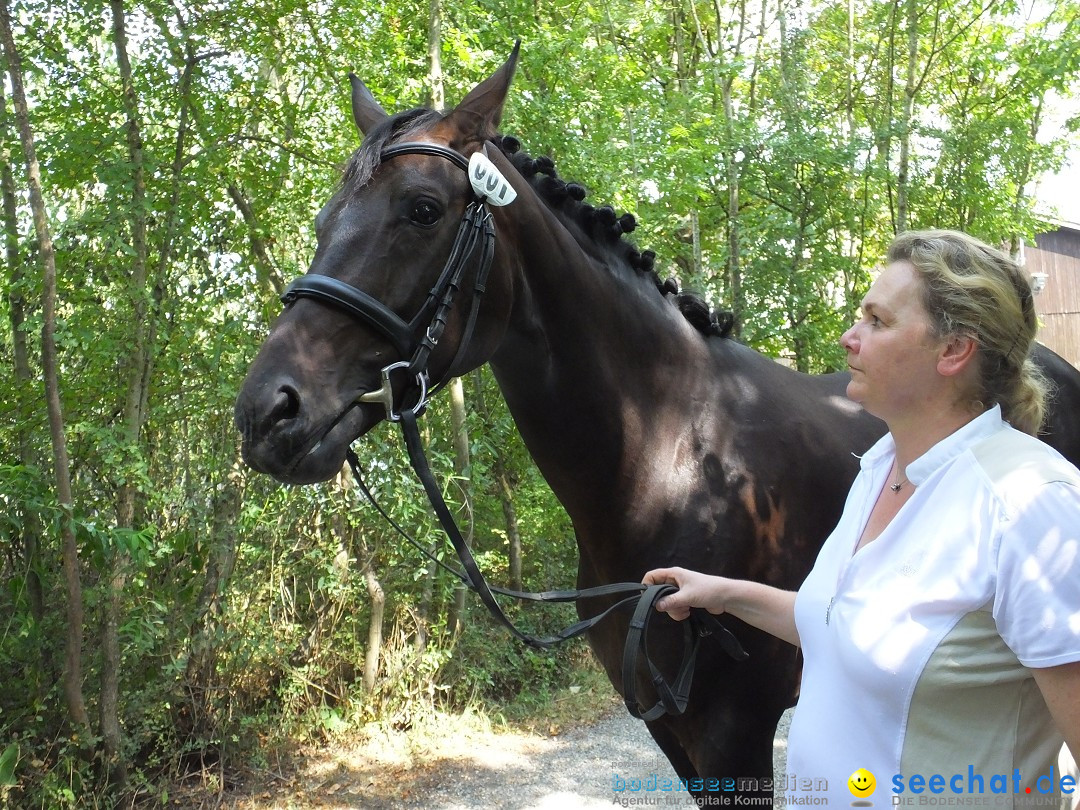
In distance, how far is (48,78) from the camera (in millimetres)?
4125

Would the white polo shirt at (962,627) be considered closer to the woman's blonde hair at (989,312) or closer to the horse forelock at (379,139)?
the woman's blonde hair at (989,312)

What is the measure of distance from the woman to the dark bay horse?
0.84m

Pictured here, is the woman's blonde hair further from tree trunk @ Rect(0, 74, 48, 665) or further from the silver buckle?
tree trunk @ Rect(0, 74, 48, 665)

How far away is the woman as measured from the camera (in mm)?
1249

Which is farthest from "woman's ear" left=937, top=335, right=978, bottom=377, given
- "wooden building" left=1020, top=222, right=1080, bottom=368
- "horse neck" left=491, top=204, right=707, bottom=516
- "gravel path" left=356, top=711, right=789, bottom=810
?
"wooden building" left=1020, top=222, right=1080, bottom=368

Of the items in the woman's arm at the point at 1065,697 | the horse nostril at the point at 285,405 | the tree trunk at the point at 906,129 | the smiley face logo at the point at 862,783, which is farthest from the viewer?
the tree trunk at the point at 906,129

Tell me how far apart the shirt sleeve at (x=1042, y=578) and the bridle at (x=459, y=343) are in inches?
36.9

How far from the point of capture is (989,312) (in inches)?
57.2

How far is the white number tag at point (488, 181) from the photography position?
2.21m

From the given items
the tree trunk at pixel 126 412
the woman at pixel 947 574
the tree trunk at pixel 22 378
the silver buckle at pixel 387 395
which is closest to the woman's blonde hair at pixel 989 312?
the woman at pixel 947 574

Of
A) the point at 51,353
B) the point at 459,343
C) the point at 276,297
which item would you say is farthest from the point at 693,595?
the point at 276,297

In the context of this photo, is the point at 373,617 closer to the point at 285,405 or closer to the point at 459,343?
the point at 459,343

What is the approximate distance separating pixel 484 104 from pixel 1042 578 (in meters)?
1.80

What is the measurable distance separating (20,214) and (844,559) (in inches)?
161
